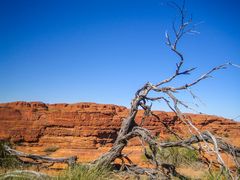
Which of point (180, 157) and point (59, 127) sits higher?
point (180, 157)

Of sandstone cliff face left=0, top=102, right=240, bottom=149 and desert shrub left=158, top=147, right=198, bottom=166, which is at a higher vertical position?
desert shrub left=158, top=147, right=198, bottom=166

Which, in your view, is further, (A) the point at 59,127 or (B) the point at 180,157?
(A) the point at 59,127

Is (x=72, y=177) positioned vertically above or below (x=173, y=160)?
above

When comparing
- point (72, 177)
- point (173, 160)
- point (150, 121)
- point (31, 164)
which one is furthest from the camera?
point (150, 121)

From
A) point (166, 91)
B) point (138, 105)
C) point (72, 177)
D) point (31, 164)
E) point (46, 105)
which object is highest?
point (166, 91)

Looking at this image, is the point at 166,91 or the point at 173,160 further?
the point at 173,160

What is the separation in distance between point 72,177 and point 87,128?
76.9ft

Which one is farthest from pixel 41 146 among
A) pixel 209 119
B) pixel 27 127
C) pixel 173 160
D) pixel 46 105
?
pixel 209 119

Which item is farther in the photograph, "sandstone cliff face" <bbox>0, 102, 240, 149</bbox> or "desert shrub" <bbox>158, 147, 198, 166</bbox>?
"sandstone cliff face" <bbox>0, 102, 240, 149</bbox>

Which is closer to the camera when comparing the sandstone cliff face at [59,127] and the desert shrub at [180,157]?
the desert shrub at [180,157]

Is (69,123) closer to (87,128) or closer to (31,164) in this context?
(87,128)

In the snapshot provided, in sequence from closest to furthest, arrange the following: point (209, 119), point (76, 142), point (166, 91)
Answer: point (166, 91)
point (76, 142)
point (209, 119)

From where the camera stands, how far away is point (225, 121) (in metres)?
44.4

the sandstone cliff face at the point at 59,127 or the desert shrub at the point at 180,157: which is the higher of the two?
the desert shrub at the point at 180,157
